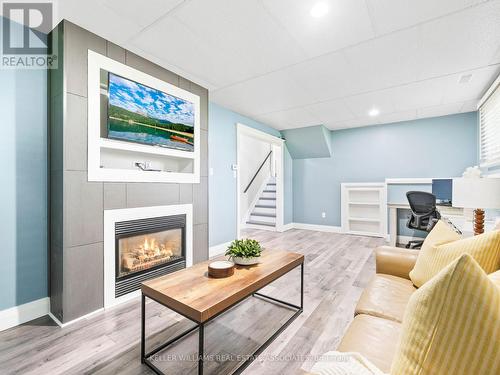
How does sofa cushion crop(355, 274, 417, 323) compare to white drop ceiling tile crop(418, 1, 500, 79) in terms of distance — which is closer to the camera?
sofa cushion crop(355, 274, 417, 323)

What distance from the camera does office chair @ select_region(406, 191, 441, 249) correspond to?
12.0ft

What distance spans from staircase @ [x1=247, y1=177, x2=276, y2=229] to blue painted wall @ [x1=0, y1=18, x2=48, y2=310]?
4675mm

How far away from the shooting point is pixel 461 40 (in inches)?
85.4

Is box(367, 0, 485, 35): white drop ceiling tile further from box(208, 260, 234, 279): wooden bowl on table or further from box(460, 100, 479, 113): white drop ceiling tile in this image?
box(460, 100, 479, 113): white drop ceiling tile

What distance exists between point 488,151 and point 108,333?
208 inches

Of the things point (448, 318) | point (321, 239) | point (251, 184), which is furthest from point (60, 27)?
point (251, 184)

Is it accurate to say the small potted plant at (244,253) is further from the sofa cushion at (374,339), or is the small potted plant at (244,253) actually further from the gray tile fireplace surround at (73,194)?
the gray tile fireplace surround at (73,194)

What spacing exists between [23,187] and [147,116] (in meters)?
1.24

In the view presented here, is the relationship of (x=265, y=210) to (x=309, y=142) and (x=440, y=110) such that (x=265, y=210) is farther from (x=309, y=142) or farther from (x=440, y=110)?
(x=440, y=110)

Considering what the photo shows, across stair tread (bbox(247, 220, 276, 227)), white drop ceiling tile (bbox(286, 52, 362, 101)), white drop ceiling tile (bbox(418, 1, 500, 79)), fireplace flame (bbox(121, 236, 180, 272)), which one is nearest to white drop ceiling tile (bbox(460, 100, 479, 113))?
white drop ceiling tile (bbox(418, 1, 500, 79))

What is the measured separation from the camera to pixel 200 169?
312 cm

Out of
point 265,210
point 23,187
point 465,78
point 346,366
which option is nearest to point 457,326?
point 346,366

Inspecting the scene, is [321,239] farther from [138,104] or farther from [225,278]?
[138,104]

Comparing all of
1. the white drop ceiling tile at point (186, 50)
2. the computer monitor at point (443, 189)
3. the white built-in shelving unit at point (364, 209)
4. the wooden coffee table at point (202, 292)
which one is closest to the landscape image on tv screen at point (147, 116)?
the white drop ceiling tile at point (186, 50)
